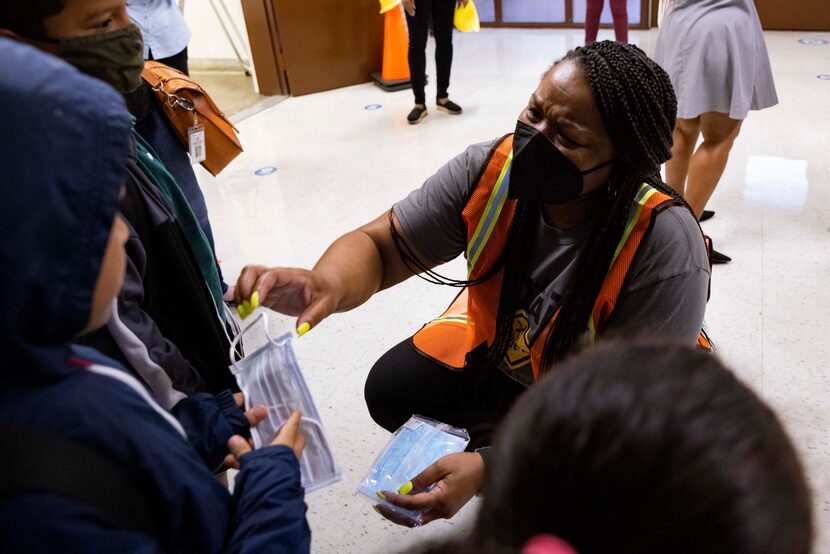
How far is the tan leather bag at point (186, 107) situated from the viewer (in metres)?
1.80

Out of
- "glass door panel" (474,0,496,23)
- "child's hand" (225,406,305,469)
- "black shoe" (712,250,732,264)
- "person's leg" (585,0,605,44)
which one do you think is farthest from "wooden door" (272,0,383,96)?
"child's hand" (225,406,305,469)

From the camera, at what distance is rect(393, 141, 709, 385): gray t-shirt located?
1209 millimetres

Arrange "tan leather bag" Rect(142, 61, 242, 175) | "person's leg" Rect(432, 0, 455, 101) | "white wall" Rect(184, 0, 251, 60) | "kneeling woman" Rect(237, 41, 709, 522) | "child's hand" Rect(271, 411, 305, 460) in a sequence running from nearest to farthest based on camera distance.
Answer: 1. "child's hand" Rect(271, 411, 305, 460)
2. "kneeling woman" Rect(237, 41, 709, 522)
3. "tan leather bag" Rect(142, 61, 242, 175)
4. "person's leg" Rect(432, 0, 455, 101)
5. "white wall" Rect(184, 0, 251, 60)

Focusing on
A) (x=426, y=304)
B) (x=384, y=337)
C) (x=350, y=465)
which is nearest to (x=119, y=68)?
(x=350, y=465)

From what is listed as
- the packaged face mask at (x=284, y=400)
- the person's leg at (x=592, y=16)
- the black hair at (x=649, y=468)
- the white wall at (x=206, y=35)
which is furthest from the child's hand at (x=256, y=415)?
the person's leg at (x=592, y=16)

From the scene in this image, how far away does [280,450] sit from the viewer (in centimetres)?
92

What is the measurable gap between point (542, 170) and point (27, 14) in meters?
0.96

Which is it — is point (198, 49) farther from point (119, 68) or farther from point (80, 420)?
point (80, 420)

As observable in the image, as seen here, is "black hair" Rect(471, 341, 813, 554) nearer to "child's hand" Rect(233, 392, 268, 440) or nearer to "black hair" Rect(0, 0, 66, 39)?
"child's hand" Rect(233, 392, 268, 440)

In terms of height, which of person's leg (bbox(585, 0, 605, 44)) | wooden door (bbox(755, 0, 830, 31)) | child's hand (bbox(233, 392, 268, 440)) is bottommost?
wooden door (bbox(755, 0, 830, 31))

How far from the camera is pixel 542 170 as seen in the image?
4.21 feet

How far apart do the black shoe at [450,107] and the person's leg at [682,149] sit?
2.19 metres

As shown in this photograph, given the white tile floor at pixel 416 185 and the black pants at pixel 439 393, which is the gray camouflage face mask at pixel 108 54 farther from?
the white tile floor at pixel 416 185

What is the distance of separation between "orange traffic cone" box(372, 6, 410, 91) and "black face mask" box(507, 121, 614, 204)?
4.08 metres
